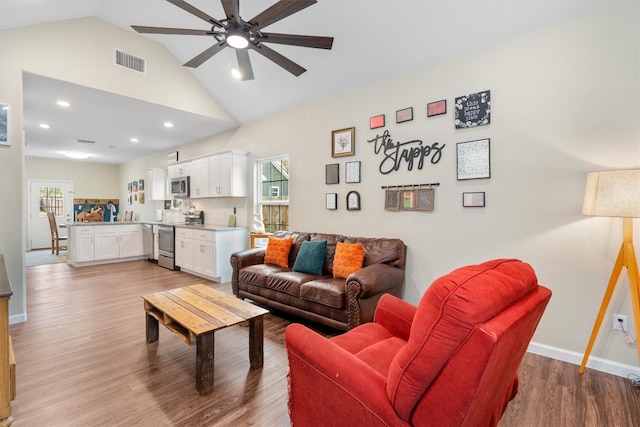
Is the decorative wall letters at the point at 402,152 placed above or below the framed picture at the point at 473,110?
below

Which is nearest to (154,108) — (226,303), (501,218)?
(226,303)

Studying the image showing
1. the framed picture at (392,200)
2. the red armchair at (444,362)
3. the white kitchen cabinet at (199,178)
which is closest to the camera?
the red armchair at (444,362)

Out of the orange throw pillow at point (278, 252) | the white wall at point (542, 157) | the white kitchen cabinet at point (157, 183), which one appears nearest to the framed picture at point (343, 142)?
the white wall at point (542, 157)

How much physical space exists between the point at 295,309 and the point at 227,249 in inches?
90.3

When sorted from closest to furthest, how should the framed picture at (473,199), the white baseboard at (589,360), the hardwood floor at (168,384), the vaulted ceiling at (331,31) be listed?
the hardwood floor at (168,384) → the white baseboard at (589,360) → the vaulted ceiling at (331,31) → the framed picture at (473,199)

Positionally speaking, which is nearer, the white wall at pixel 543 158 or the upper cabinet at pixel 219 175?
the white wall at pixel 543 158

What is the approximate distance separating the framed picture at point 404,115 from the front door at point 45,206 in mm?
9369

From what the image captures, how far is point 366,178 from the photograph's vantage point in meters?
3.60

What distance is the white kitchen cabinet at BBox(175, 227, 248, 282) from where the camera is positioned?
15.5ft

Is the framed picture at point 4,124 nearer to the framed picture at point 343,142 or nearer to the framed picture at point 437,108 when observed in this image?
the framed picture at point 343,142

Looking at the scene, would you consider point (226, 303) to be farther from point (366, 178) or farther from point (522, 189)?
point (522, 189)

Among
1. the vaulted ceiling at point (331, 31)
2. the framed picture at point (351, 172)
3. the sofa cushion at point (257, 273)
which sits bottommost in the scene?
the sofa cushion at point (257, 273)

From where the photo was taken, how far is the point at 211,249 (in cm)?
476

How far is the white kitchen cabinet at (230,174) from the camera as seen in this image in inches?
199
